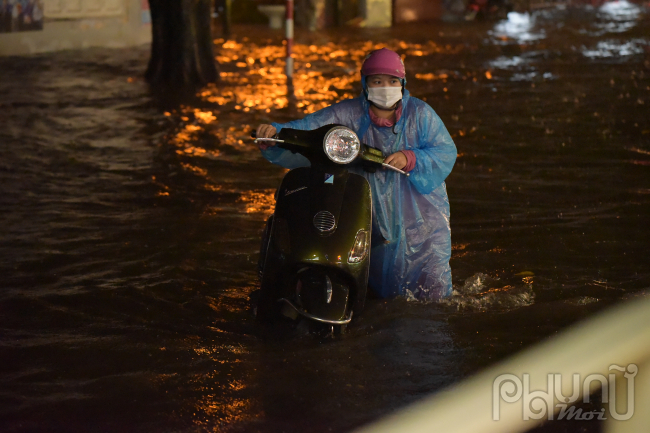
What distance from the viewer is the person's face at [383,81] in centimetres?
424

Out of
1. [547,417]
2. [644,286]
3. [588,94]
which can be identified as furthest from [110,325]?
[588,94]

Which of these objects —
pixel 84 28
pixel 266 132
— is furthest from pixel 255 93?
pixel 266 132

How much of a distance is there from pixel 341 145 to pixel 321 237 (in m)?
0.43

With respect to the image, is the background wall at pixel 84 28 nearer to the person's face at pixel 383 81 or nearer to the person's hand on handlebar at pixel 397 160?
the person's face at pixel 383 81

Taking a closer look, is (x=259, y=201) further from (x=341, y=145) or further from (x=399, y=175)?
(x=341, y=145)

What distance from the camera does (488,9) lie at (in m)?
29.1

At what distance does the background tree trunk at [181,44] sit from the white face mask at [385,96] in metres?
9.51

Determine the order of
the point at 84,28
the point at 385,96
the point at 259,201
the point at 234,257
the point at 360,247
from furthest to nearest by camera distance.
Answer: the point at 84,28 < the point at 259,201 < the point at 234,257 < the point at 385,96 < the point at 360,247

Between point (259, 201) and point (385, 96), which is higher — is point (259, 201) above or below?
below

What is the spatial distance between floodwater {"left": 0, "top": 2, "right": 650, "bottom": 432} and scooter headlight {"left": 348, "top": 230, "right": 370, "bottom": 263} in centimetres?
46

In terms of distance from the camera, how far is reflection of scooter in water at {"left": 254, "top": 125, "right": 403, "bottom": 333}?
3838mm

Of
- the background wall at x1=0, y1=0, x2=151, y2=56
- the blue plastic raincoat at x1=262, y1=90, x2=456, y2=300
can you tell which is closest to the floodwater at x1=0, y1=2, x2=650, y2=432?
the blue plastic raincoat at x1=262, y1=90, x2=456, y2=300

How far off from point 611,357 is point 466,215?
8.85 feet

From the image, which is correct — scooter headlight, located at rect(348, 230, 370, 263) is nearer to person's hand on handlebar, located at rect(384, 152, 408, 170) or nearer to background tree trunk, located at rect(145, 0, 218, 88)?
person's hand on handlebar, located at rect(384, 152, 408, 170)
